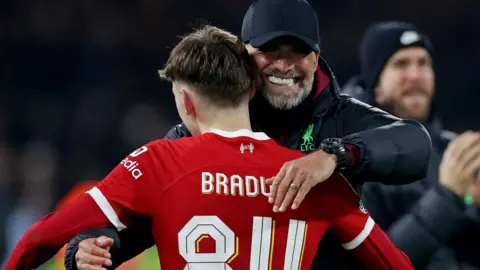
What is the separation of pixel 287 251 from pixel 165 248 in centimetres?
35

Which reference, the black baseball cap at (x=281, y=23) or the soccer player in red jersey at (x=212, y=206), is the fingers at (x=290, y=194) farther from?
the black baseball cap at (x=281, y=23)

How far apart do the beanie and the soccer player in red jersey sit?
220 centimetres

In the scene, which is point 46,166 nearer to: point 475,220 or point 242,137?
point 475,220

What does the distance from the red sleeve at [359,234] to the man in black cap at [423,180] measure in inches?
44.9

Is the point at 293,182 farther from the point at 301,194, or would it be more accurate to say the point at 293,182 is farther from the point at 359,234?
the point at 359,234

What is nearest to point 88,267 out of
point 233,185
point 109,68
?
point 233,185

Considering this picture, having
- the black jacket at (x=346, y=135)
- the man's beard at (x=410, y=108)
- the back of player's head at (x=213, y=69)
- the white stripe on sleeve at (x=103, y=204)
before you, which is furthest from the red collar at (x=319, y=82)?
the man's beard at (x=410, y=108)

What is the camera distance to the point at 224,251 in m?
2.69

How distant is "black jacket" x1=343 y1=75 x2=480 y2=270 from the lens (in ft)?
13.5

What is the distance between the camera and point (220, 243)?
2684 millimetres

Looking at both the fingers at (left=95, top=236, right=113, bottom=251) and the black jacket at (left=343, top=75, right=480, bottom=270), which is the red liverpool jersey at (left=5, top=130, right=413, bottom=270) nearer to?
the fingers at (left=95, top=236, right=113, bottom=251)

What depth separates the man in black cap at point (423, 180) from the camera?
13.3 ft

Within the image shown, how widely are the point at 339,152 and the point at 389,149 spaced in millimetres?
228

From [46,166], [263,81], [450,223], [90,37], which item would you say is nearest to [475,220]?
[450,223]
